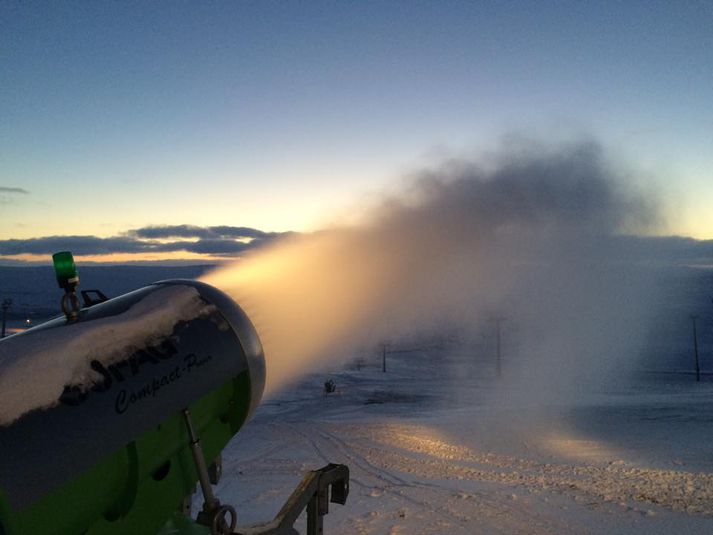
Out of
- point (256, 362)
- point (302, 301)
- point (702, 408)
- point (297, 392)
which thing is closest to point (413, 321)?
point (297, 392)

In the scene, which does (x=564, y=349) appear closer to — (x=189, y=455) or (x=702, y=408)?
(x=702, y=408)

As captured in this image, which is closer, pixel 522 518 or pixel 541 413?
pixel 522 518

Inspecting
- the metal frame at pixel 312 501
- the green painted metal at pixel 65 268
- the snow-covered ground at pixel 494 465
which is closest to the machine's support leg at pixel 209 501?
the metal frame at pixel 312 501

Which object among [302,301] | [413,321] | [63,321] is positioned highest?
[63,321]

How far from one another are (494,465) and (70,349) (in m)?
15.0

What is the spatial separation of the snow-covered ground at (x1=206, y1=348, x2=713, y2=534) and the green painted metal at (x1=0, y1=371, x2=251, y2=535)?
21.6 ft

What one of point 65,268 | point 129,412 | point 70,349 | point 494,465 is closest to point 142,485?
point 129,412

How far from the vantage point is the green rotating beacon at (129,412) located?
2.57 meters

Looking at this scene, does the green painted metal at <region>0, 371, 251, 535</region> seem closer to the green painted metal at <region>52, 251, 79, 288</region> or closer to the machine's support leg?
the machine's support leg

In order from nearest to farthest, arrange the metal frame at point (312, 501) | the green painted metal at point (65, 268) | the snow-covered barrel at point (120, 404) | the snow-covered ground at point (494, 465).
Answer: the snow-covered barrel at point (120, 404) → the green painted metal at point (65, 268) → the metal frame at point (312, 501) → the snow-covered ground at point (494, 465)

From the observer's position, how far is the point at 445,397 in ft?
127

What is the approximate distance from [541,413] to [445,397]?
1186 centimetres

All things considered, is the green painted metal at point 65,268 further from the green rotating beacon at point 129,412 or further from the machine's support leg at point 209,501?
the machine's support leg at point 209,501

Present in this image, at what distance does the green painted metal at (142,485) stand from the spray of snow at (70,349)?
0.34 metres
